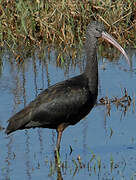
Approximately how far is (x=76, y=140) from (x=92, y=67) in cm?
96

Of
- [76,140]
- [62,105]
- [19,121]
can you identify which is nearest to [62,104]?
[62,105]

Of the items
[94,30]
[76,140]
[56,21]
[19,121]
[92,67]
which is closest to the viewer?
[19,121]

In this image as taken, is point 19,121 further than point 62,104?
No

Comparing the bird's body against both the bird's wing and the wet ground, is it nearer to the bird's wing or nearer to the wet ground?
the bird's wing

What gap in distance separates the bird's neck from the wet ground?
0.76 meters

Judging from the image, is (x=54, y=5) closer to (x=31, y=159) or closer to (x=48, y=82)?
(x=48, y=82)

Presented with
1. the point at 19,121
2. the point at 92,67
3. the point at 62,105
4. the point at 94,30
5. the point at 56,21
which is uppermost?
the point at 56,21

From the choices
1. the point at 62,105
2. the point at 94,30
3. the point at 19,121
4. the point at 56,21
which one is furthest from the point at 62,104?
the point at 56,21

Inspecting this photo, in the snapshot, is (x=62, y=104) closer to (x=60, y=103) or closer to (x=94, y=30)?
(x=60, y=103)

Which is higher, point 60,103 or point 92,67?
point 92,67

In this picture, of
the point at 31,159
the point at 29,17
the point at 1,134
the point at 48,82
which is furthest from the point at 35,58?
the point at 31,159

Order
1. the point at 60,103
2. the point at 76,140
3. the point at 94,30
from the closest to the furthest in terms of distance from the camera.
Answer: the point at 60,103, the point at 94,30, the point at 76,140

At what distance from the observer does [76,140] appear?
7.93m

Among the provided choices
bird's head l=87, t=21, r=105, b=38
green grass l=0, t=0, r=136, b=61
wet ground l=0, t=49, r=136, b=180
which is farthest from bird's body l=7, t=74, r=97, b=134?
green grass l=0, t=0, r=136, b=61
